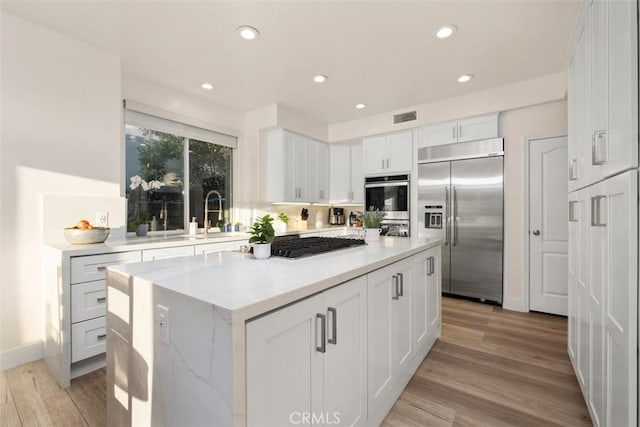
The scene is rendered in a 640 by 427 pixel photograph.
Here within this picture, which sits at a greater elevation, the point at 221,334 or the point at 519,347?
the point at 221,334

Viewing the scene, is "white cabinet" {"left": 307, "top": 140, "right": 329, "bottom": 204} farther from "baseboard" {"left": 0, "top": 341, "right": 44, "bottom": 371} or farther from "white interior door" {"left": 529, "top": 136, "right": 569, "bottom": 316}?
"baseboard" {"left": 0, "top": 341, "right": 44, "bottom": 371}

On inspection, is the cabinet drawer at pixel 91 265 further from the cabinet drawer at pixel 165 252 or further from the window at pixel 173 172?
the window at pixel 173 172

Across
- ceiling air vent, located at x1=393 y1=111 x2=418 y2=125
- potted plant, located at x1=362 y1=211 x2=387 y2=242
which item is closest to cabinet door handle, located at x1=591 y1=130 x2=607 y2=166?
potted plant, located at x1=362 y1=211 x2=387 y2=242

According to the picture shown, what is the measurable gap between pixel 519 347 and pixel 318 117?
3.82 meters

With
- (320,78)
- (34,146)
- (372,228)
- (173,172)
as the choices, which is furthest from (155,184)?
(372,228)

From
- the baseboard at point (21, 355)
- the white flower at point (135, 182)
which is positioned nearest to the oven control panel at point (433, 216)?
the white flower at point (135, 182)

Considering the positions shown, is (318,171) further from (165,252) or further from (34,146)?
(34,146)

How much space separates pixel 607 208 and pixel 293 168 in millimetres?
3568

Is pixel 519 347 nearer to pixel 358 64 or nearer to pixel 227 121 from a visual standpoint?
pixel 358 64

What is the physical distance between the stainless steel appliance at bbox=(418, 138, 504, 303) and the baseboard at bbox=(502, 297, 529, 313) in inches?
3.2

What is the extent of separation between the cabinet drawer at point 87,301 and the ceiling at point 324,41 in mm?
2007

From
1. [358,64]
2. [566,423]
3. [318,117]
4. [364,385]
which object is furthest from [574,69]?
[318,117]

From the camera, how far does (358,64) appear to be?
291cm

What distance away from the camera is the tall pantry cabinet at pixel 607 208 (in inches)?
38.7
